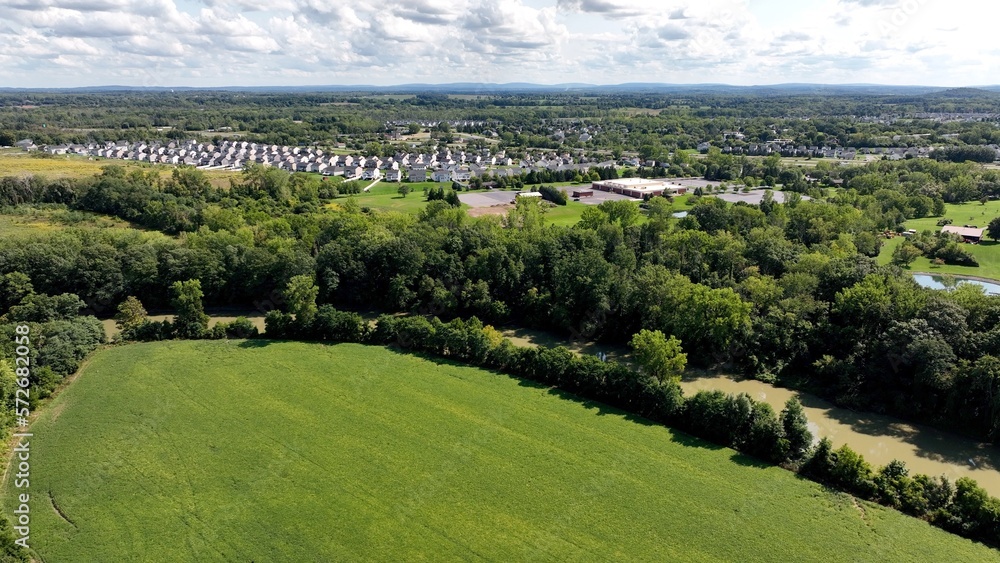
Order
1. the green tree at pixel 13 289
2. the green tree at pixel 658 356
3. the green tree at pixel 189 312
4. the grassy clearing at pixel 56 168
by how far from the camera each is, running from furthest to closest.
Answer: the grassy clearing at pixel 56 168, the green tree at pixel 13 289, the green tree at pixel 189 312, the green tree at pixel 658 356

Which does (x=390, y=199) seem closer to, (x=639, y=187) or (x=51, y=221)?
(x=639, y=187)

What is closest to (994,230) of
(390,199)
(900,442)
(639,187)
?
(639,187)

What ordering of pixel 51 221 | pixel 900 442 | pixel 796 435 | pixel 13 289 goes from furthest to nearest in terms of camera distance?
pixel 51 221 < pixel 13 289 < pixel 900 442 < pixel 796 435

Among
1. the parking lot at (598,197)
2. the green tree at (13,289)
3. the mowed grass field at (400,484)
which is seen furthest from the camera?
the parking lot at (598,197)

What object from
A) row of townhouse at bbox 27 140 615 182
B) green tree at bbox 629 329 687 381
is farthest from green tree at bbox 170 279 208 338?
row of townhouse at bbox 27 140 615 182

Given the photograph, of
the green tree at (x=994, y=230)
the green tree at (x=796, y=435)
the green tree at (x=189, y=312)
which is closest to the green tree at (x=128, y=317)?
the green tree at (x=189, y=312)

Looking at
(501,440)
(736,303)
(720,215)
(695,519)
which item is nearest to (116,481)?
(501,440)

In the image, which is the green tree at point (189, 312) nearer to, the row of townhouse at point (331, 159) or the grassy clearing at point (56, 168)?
the grassy clearing at point (56, 168)
